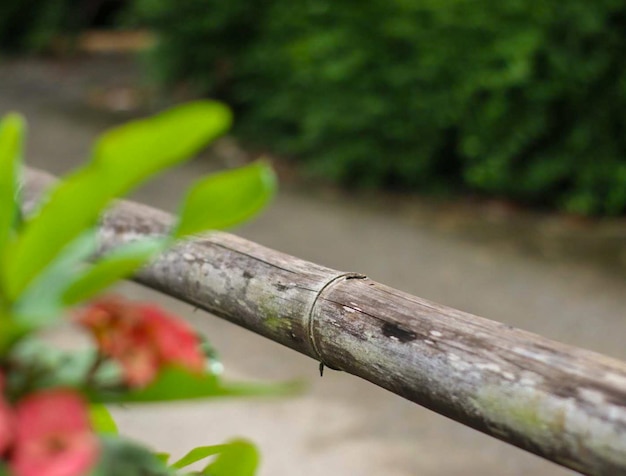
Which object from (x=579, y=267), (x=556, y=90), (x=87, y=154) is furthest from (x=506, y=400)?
(x=87, y=154)

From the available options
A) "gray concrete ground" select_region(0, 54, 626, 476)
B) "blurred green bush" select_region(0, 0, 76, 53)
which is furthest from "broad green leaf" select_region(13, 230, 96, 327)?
"blurred green bush" select_region(0, 0, 76, 53)

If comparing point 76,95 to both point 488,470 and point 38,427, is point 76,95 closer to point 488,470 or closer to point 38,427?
point 488,470

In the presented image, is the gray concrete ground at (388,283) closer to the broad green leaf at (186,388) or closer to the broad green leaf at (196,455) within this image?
the broad green leaf at (196,455)

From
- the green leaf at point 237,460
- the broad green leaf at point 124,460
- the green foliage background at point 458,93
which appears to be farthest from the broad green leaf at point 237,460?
the green foliage background at point 458,93

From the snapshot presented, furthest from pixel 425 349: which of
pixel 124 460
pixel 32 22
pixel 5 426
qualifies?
pixel 32 22

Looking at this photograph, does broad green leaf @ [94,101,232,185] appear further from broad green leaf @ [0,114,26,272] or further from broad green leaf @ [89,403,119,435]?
broad green leaf @ [89,403,119,435]

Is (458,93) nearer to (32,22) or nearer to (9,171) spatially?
(9,171)
